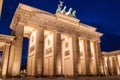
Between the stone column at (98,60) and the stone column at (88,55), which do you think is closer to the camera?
the stone column at (88,55)

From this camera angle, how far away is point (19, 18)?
22.2 metres

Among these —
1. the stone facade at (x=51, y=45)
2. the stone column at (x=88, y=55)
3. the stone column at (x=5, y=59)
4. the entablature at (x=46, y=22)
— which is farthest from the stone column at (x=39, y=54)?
the stone column at (x=88, y=55)

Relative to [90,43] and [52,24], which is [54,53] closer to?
[52,24]

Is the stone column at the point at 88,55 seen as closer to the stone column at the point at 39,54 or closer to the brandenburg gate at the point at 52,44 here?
the brandenburg gate at the point at 52,44

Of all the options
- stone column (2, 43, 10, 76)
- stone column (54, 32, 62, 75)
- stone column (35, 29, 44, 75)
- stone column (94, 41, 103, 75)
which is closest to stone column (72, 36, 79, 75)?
stone column (54, 32, 62, 75)

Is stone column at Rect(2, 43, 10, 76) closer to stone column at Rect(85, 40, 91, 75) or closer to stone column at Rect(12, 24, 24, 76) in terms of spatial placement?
stone column at Rect(12, 24, 24, 76)

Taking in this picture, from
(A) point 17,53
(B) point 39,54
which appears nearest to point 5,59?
(A) point 17,53

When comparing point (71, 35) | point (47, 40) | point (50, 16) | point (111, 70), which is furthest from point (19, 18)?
point (111, 70)

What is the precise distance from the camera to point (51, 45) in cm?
2677

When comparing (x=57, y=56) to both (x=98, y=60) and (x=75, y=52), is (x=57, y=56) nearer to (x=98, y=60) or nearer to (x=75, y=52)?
(x=75, y=52)

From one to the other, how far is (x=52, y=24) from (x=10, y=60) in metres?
10.8

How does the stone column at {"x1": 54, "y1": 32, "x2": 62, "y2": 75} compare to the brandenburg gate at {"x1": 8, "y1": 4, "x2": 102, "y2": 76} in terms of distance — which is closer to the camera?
the brandenburg gate at {"x1": 8, "y1": 4, "x2": 102, "y2": 76}

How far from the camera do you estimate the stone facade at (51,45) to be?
2155 cm

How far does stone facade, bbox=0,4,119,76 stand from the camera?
21.5 meters
